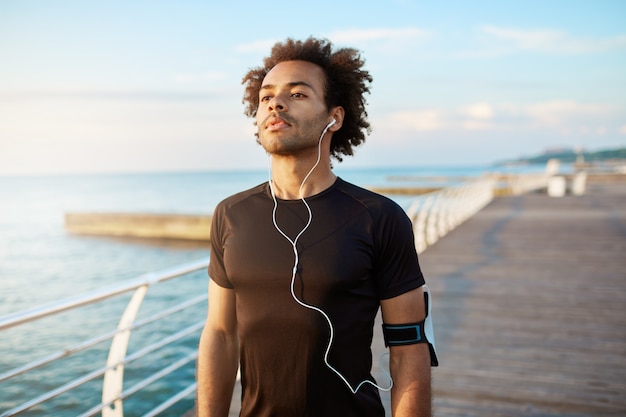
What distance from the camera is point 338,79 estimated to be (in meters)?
1.48

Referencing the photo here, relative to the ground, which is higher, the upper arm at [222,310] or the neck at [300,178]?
the neck at [300,178]

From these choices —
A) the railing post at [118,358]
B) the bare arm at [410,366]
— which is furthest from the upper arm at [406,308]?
the railing post at [118,358]

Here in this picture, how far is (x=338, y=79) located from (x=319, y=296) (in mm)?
658

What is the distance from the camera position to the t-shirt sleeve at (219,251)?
1.35 metres

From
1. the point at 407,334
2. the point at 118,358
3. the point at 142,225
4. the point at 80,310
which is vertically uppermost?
the point at 407,334

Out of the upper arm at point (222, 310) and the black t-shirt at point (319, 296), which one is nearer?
the black t-shirt at point (319, 296)

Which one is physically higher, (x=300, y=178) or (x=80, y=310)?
(x=300, y=178)

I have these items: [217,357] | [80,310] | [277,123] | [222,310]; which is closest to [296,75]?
[277,123]

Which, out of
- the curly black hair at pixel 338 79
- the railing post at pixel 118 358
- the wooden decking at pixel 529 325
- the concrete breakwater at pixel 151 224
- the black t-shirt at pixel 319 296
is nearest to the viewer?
the black t-shirt at pixel 319 296

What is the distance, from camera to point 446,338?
4047 millimetres

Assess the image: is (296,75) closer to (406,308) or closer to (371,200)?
(371,200)

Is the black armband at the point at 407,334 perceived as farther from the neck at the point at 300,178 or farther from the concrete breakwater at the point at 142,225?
the concrete breakwater at the point at 142,225

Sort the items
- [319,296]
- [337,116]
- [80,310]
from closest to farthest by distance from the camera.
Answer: [319,296], [337,116], [80,310]

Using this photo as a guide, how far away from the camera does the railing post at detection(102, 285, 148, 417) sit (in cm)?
221
